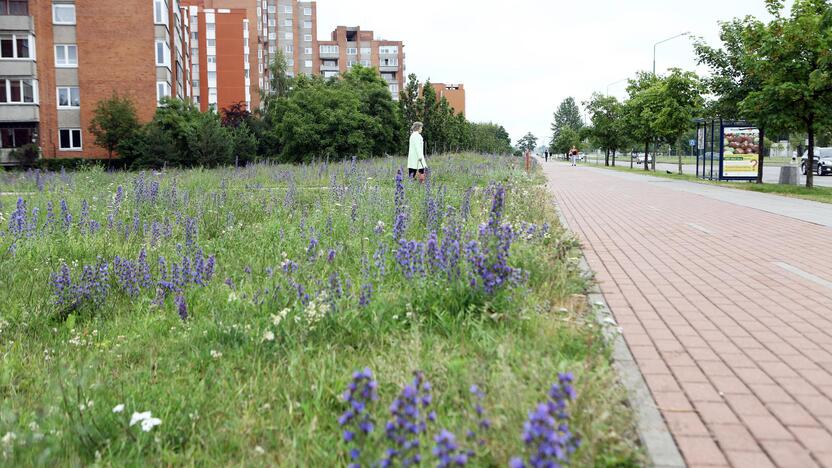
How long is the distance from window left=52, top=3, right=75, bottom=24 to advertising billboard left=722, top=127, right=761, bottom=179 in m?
40.1

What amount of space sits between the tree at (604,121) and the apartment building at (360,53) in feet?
233

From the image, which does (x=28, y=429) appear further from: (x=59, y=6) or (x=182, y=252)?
(x=59, y=6)

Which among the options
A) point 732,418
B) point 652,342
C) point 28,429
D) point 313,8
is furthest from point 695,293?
point 313,8

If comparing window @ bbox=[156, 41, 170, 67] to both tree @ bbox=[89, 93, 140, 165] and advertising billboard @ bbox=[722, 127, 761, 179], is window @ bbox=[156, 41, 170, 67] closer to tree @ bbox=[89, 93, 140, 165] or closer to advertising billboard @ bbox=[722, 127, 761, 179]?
tree @ bbox=[89, 93, 140, 165]

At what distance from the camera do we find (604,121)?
59.8 metres

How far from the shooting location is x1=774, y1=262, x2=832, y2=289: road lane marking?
6902 mm

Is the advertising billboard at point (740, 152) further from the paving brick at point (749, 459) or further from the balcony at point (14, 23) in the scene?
the balcony at point (14, 23)

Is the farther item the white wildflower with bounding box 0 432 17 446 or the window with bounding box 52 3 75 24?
the window with bounding box 52 3 75 24

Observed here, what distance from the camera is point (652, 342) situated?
4758 mm

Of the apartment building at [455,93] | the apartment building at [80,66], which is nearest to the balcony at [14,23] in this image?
the apartment building at [80,66]

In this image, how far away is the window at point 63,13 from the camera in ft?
150

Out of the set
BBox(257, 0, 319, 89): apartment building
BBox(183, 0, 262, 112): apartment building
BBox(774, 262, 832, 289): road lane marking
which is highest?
BBox(257, 0, 319, 89): apartment building

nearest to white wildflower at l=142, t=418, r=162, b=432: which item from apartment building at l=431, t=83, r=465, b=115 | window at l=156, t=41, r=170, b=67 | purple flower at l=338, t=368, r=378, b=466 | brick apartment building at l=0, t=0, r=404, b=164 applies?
purple flower at l=338, t=368, r=378, b=466

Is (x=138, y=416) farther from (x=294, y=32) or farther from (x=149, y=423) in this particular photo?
(x=294, y=32)
